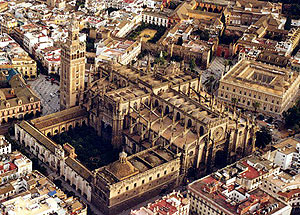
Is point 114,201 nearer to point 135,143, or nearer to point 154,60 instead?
point 135,143

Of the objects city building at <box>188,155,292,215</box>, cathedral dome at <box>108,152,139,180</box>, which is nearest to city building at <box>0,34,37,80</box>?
cathedral dome at <box>108,152,139,180</box>

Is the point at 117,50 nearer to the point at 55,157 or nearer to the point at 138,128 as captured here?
the point at 138,128

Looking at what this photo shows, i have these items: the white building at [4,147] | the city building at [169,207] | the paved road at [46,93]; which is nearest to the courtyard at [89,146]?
the white building at [4,147]

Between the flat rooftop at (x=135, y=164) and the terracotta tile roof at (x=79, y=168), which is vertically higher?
the flat rooftop at (x=135, y=164)

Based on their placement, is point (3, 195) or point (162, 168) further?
point (162, 168)

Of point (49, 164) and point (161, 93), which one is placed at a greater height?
point (161, 93)

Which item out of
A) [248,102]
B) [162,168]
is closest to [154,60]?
[248,102]

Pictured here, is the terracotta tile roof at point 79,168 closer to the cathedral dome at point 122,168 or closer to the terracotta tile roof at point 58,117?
the cathedral dome at point 122,168
